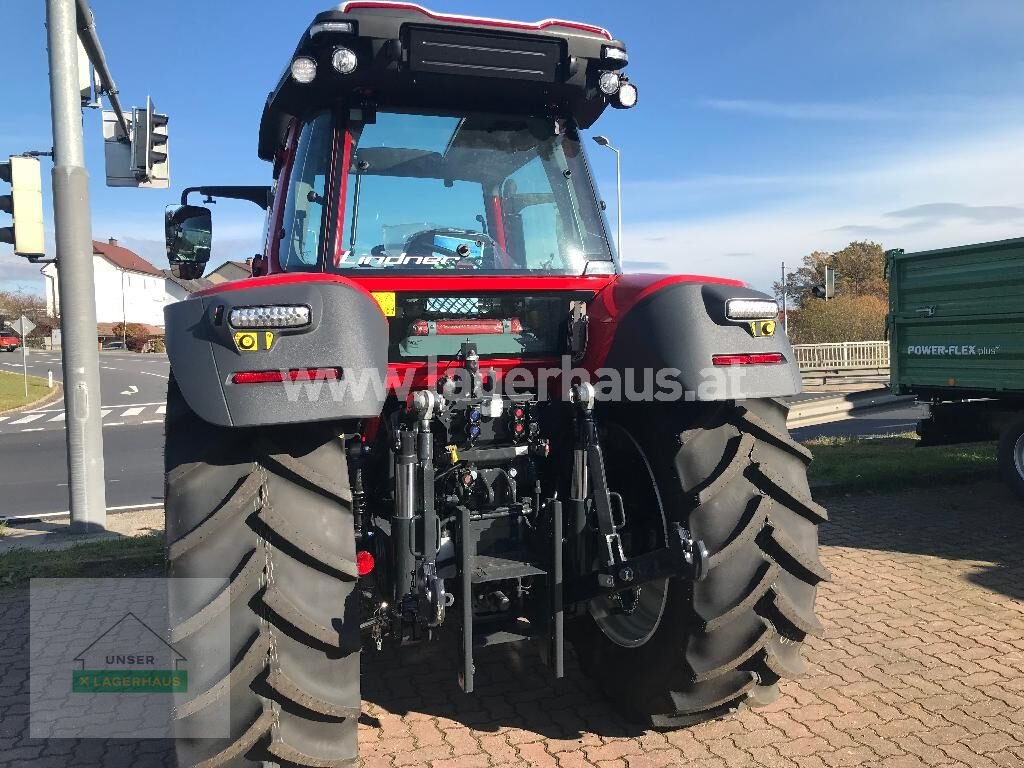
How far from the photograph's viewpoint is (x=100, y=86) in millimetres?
8195

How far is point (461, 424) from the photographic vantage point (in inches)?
125

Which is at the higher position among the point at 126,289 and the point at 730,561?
the point at 126,289

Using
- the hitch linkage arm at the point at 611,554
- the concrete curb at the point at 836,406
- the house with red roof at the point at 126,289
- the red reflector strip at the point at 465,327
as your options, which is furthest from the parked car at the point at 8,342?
the hitch linkage arm at the point at 611,554

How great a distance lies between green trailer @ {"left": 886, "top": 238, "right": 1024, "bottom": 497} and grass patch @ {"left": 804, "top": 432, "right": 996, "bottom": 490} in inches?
15.8

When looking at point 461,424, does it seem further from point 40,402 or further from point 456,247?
point 40,402

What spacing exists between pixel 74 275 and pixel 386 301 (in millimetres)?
5446

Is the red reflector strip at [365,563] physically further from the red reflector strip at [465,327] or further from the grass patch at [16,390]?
the grass patch at [16,390]

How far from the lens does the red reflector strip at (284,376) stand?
2.54 meters

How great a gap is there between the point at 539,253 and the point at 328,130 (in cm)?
105

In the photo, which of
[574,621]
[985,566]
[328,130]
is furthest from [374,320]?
[985,566]

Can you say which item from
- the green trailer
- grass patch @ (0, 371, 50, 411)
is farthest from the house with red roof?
the green trailer

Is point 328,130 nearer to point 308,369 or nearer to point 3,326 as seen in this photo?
point 308,369

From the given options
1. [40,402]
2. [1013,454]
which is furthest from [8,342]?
[1013,454]

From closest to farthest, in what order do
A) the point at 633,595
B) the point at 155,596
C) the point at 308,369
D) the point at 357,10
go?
1. the point at 308,369
2. the point at 357,10
3. the point at 633,595
4. the point at 155,596
